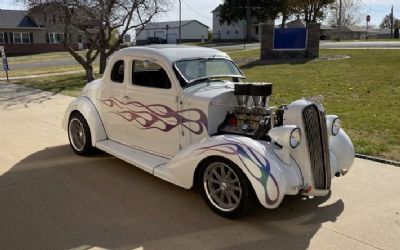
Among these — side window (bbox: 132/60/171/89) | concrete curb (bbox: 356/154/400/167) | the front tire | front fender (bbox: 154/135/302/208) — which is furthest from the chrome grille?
Result: the front tire

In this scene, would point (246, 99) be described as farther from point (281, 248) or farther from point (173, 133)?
point (281, 248)

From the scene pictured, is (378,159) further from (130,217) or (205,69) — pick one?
(130,217)

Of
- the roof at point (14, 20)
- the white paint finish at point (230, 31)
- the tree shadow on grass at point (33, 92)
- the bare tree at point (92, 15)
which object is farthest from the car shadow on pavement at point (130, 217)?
the white paint finish at point (230, 31)

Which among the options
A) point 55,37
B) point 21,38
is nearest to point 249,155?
point 21,38

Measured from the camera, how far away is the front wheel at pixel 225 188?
4.28 metres

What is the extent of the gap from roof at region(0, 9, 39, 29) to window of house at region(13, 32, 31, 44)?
1.05 metres

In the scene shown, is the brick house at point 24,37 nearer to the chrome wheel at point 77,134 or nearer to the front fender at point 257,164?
the chrome wheel at point 77,134

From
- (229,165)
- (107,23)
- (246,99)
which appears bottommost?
(229,165)

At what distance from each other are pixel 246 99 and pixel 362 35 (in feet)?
302

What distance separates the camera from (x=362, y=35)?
8838 centimetres

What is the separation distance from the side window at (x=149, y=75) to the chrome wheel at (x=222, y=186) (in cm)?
139

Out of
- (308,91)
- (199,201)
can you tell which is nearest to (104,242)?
(199,201)

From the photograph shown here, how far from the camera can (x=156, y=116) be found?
5523 mm

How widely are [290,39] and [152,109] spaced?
17.1 m
